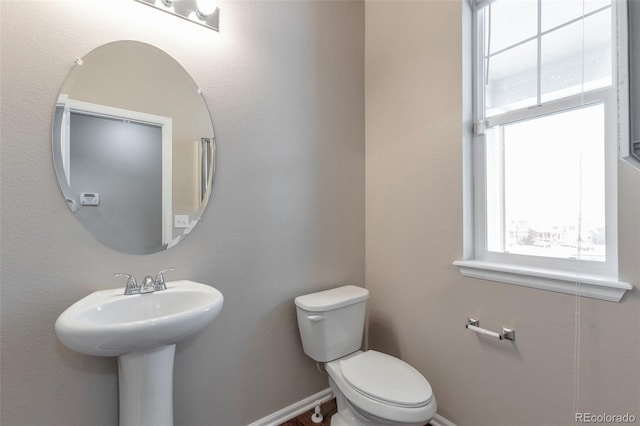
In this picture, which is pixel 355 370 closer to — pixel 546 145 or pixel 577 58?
pixel 546 145

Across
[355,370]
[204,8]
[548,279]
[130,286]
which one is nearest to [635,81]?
[548,279]

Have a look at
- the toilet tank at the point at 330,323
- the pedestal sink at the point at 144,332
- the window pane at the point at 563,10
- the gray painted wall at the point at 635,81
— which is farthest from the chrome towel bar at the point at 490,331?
the window pane at the point at 563,10

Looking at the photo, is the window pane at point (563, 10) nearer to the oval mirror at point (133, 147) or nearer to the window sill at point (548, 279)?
the window sill at point (548, 279)

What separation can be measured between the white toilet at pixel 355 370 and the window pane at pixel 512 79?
1.19m

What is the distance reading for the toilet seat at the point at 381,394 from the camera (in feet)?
3.64

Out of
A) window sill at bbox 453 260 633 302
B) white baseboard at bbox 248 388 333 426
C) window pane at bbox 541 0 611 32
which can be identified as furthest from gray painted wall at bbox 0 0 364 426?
window pane at bbox 541 0 611 32

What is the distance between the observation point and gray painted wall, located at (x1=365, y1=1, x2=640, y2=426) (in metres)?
1.02

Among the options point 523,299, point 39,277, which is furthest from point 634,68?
point 39,277

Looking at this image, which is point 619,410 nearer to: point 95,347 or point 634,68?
point 634,68

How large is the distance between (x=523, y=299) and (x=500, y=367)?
1.10 ft

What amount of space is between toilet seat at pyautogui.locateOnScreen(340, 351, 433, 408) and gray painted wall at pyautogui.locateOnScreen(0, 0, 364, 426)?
1.33 ft

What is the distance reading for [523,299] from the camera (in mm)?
1221

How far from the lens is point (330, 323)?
1480 mm

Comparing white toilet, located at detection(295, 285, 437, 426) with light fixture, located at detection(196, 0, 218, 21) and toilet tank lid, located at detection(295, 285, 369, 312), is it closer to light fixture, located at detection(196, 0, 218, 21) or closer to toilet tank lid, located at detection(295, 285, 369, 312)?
toilet tank lid, located at detection(295, 285, 369, 312)
